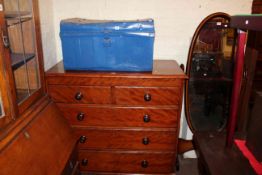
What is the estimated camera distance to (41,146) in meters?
1.32

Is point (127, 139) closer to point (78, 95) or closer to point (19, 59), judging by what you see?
point (78, 95)

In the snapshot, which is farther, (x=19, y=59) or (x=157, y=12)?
(x=157, y=12)

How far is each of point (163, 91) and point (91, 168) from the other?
93cm

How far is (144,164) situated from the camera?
1.90m

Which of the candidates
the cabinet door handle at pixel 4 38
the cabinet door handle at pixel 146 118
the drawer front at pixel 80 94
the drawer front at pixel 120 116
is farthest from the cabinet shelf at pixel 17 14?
the cabinet door handle at pixel 146 118

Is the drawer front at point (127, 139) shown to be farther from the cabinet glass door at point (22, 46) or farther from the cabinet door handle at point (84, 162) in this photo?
the cabinet glass door at point (22, 46)

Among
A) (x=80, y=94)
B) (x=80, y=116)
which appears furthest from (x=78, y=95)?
(x=80, y=116)

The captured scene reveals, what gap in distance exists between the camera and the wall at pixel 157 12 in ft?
6.48

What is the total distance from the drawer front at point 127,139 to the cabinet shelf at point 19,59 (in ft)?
2.23

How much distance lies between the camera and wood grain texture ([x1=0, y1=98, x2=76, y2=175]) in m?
1.10

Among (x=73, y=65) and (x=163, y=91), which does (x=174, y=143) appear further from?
(x=73, y=65)

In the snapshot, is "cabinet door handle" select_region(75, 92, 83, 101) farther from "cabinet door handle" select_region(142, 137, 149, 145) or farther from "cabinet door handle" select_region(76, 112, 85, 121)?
"cabinet door handle" select_region(142, 137, 149, 145)

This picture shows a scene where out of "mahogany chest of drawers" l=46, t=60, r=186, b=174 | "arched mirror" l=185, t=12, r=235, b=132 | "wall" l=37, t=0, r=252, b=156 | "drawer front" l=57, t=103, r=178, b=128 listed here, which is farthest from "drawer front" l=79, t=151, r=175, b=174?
"wall" l=37, t=0, r=252, b=156

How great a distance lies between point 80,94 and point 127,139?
1.73 feet
